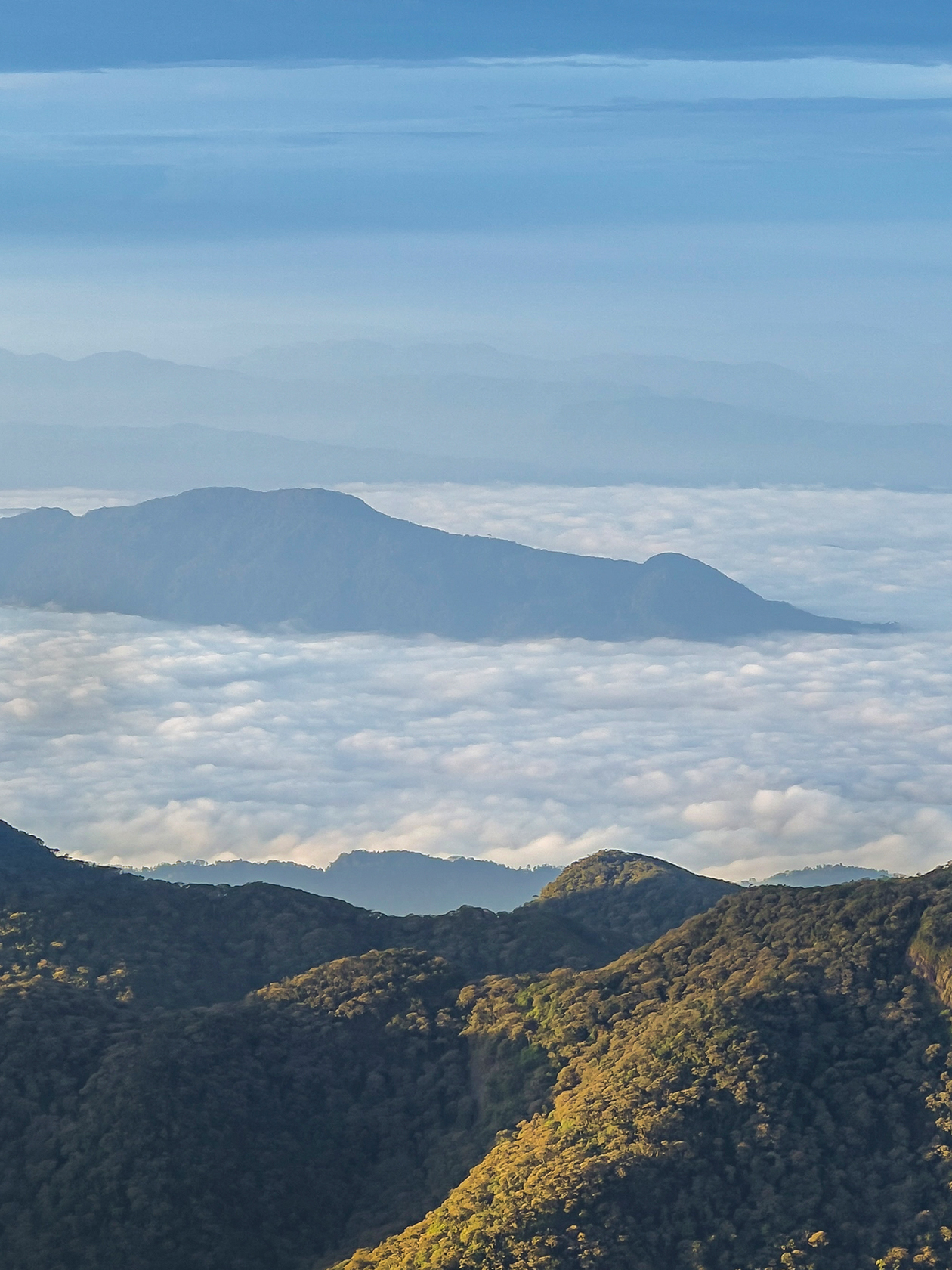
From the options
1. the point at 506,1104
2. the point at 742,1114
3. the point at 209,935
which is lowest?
the point at 506,1104

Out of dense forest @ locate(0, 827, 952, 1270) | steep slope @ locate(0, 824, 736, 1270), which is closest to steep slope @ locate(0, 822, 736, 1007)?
steep slope @ locate(0, 824, 736, 1270)

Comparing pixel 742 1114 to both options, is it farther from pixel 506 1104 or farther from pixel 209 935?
pixel 209 935

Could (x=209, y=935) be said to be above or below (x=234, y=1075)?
above

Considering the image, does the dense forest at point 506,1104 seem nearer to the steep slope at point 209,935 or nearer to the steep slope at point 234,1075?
the steep slope at point 234,1075

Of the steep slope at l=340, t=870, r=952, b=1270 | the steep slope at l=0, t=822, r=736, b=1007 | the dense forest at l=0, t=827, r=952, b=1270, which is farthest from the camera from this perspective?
the steep slope at l=0, t=822, r=736, b=1007

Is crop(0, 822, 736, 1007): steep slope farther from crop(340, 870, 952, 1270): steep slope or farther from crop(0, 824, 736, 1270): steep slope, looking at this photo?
crop(340, 870, 952, 1270): steep slope

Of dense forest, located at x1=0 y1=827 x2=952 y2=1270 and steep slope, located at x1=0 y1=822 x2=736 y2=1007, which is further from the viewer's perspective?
steep slope, located at x1=0 y1=822 x2=736 y2=1007

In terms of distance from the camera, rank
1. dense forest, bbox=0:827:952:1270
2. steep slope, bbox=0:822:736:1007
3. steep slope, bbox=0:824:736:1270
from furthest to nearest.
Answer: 1. steep slope, bbox=0:822:736:1007
2. steep slope, bbox=0:824:736:1270
3. dense forest, bbox=0:827:952:1270

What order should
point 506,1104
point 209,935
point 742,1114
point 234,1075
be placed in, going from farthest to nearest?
1. point 209,935
2. point 506,1104
3. point 234,1075
4. point 742,1114

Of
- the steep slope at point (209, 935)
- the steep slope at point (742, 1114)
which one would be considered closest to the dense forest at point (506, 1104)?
the steep slope at point (742, 1114)

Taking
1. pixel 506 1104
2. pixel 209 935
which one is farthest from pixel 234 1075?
pixel 209 935
